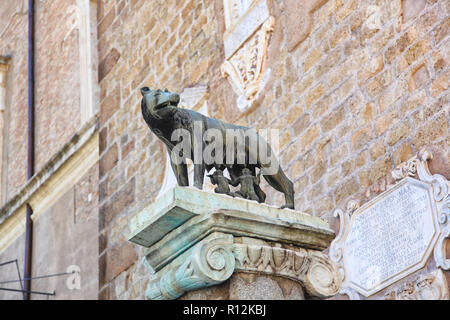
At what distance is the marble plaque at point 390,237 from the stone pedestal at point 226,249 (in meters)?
1.32

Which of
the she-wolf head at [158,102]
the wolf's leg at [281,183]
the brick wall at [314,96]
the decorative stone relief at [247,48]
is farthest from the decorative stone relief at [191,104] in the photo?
the she-wolf head at [158,102]

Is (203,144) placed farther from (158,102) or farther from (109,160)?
(109,160)

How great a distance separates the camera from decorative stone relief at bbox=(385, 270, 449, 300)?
4914 mm

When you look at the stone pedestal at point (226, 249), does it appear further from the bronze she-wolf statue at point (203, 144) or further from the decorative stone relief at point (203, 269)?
the bronze she-wolf statue at point (203, 144)

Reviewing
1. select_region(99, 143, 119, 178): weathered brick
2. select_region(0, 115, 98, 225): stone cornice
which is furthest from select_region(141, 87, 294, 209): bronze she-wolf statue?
select_region(0, 115, 98, 225): stone cornice

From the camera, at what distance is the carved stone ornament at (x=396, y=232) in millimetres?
5051

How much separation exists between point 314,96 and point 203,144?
2.30 metres

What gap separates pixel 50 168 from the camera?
11.6 metres

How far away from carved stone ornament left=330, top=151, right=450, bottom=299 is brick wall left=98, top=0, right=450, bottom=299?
4.9 inches

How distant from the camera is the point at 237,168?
4246 millimetres

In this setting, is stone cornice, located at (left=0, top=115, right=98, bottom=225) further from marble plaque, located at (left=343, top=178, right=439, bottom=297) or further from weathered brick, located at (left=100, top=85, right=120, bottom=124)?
marble plaque, located at (left=343, top=178, right=439, bottom=297)

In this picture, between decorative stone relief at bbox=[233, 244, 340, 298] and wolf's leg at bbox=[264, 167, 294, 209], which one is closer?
decorative stone relief at bbox=[233, 244, 340, 298]
